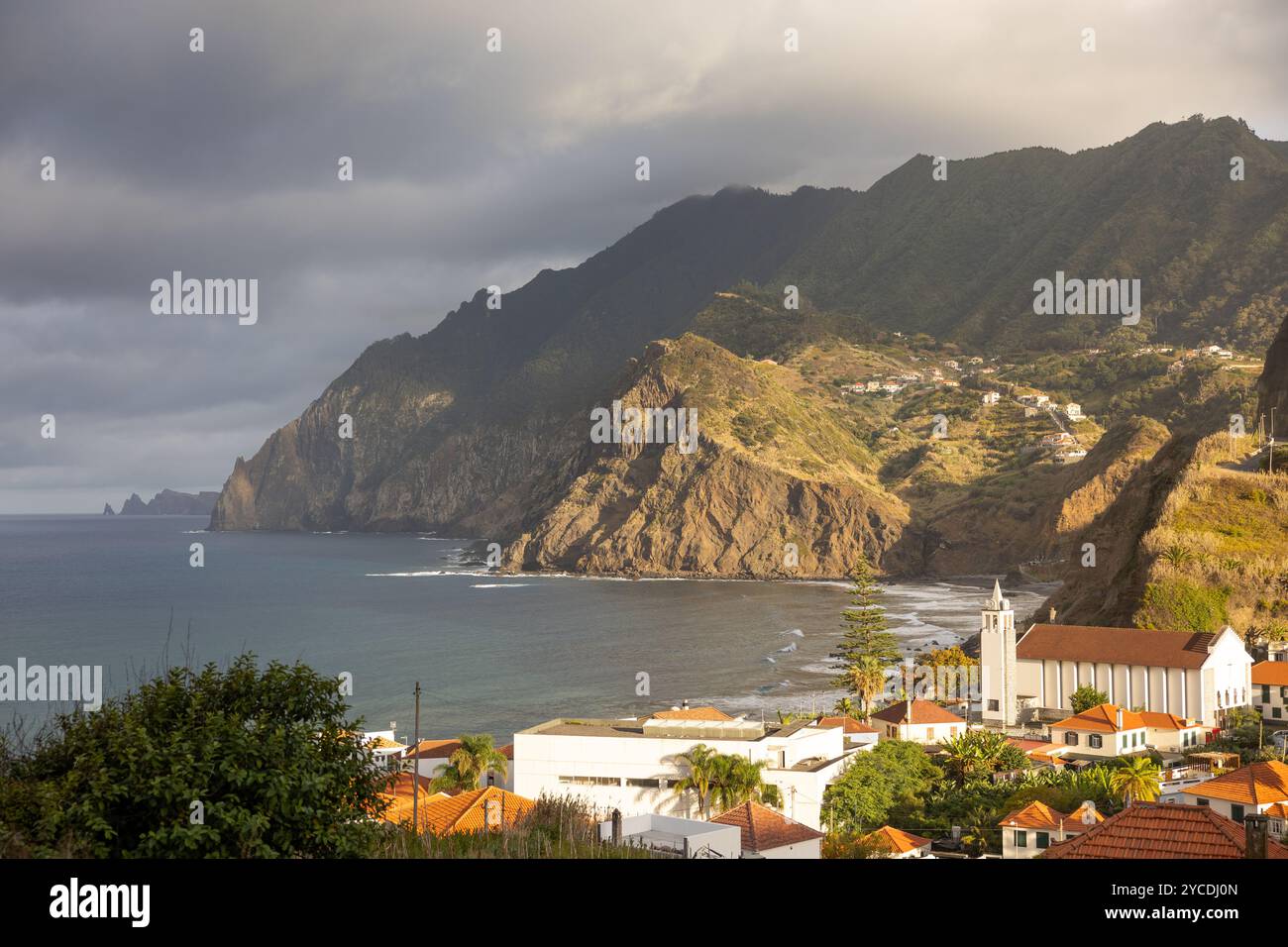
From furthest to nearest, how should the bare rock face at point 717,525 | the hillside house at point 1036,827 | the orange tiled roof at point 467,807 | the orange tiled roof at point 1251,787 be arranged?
the bare rock face at point 717,525 → the hillside house at point 1036,827 → the orange tiled roof at point 1251,787 → the orange tiled roof at point 467,807

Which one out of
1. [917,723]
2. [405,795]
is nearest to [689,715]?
[405,795]

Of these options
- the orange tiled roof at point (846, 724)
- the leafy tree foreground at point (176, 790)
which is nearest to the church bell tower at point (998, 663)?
the orange tiled roof at point (846, 724)

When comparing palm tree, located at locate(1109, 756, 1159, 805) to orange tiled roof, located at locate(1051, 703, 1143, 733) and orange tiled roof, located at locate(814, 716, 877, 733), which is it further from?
orange tiled roof, located at locate(1051, 703, 1143, 733)

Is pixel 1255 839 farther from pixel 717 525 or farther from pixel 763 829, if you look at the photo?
pixel 717 525

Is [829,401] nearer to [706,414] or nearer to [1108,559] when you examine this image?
[706,414]

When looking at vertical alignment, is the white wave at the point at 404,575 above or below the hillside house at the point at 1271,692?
below

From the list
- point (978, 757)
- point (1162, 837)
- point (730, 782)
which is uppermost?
point (1162, 837)

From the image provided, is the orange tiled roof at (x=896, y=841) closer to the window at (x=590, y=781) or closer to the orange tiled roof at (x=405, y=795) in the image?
the window at (x=590, y=781)
